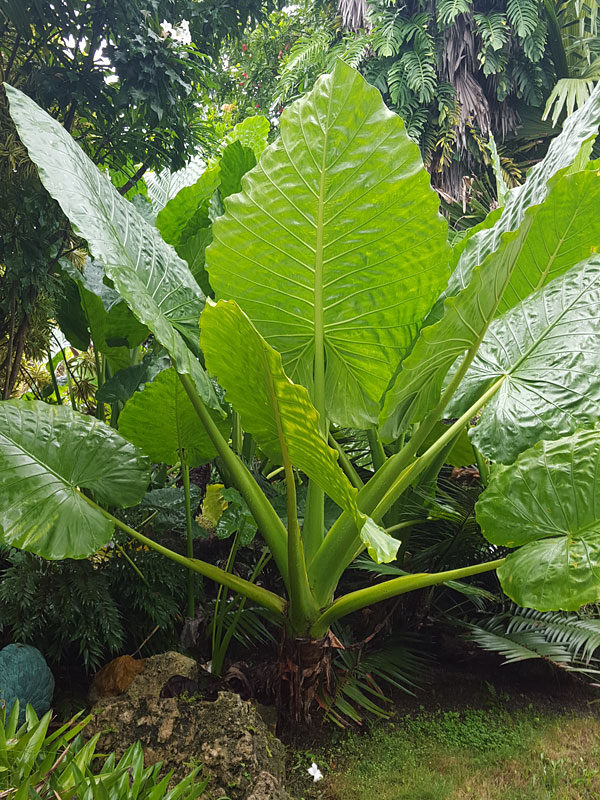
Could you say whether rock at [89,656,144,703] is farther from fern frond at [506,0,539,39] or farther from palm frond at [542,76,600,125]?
fern frond at [506,0,539,39]

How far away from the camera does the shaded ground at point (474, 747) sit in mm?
1026

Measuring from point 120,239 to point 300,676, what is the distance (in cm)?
91

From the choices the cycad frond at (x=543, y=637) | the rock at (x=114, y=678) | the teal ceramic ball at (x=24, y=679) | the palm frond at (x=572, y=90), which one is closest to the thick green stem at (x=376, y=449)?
the cycad frond at (x=543, y=637)

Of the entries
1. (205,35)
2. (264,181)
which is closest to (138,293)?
(264,181)

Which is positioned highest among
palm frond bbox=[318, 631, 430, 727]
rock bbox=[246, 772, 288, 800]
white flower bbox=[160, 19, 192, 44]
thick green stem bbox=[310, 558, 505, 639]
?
white flower bbox=[160, 19, 192, 44]

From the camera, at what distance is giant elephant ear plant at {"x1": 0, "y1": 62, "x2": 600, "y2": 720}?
90cm

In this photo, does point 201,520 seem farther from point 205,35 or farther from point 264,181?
point 205,35

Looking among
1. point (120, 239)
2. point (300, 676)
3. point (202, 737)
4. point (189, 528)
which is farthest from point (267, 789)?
point (120, 239)

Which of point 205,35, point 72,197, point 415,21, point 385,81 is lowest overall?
point 72,197

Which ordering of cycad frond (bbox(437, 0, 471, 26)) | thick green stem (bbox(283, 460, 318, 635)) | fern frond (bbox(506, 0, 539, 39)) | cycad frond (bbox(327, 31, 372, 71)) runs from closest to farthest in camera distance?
thick green stem (bbox(283, 460, 318, 635)) < cycad frond (bbox(437, 0, 471, 26)) < fern frond (bbox(506, 0, 539, 39)) < cycad frond (bbox(327, 31, 372, 71))

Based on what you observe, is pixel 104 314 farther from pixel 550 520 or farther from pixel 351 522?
pixel 550 520

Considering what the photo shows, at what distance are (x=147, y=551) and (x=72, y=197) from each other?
0.88 m

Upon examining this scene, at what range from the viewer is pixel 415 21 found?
4.98 m

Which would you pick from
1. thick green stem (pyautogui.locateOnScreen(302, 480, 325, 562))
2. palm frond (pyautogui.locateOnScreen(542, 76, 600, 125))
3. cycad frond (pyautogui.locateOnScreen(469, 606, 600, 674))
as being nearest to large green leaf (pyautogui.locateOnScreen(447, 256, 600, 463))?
thick green stem (pyautogui.locateOnScreen(302, 480, 325, 562))
